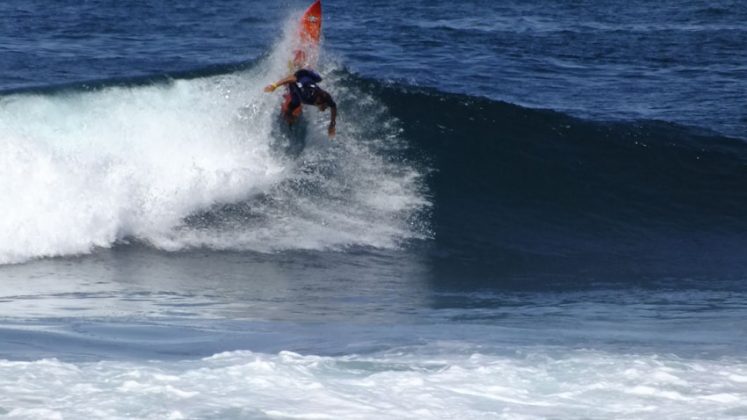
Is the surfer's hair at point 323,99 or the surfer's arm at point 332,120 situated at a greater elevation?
the surfer's hair at point 323,99

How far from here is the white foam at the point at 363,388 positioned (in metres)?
6.61

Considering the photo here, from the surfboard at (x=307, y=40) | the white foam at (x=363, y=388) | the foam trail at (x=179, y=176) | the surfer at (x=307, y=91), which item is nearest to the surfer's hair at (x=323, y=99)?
the surfer at (x=307, y=91)

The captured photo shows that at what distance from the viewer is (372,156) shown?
1634 cm

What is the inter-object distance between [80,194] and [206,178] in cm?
179

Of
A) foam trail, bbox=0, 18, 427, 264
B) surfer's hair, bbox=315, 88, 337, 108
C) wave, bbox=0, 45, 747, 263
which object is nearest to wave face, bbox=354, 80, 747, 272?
wave, bbox=0, 45, 747, 263

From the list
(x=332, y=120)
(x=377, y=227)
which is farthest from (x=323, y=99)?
(x=377, y=227)

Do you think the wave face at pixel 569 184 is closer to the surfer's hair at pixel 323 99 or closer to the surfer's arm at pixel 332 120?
the surfer's arm at pixel 332 120

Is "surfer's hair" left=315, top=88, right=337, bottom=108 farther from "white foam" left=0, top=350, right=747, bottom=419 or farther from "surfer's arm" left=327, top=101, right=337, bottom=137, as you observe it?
"white foam" left=0, top=350, right=747, bottom=419

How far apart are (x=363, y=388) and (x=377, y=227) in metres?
7.34

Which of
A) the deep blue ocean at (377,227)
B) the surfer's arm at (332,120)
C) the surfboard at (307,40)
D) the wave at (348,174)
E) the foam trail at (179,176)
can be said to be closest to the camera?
the deep blue ocean at (377,227)

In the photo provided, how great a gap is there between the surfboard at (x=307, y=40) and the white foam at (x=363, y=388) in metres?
10.8

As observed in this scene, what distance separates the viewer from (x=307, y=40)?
1845 cm

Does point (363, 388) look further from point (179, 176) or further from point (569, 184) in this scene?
point (569, 184)

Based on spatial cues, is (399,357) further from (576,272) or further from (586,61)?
(586,61)
